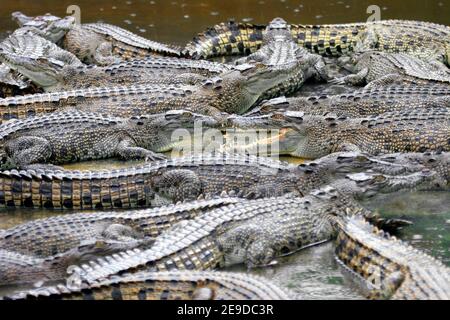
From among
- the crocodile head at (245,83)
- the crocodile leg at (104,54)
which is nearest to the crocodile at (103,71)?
the crocodile head at (245,83)

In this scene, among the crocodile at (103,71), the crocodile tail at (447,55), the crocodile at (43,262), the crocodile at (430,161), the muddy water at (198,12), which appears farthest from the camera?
the muddy water at (198,12)

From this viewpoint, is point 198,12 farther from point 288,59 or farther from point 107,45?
point 288,59

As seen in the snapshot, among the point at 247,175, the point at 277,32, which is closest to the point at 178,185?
the point at 247,175

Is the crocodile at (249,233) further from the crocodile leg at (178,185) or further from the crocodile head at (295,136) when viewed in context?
the crocodile head at (295,136)

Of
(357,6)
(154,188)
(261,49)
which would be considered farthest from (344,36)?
(154,188)

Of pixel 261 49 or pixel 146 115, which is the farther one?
pixel 261 49

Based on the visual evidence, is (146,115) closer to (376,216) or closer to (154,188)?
(154,188)
